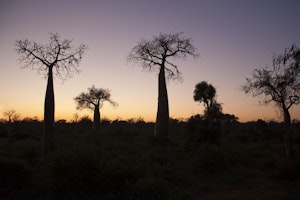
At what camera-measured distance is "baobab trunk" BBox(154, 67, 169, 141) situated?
1673 cm

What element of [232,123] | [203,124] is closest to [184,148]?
[203,124]

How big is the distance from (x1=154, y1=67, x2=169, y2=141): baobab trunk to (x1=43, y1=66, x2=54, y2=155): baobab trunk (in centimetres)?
541

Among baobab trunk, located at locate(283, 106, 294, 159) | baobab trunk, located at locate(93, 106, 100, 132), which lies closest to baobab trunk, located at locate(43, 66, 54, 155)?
baobab trunk, located at locate(283, 106, 294, 159)

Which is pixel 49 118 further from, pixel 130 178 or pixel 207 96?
pixel 207 96

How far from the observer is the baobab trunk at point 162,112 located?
16734mm

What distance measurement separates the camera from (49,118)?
13633 mm

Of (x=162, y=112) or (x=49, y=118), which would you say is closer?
(x=49, y=118)

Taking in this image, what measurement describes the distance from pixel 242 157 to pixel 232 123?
2964 centimetres

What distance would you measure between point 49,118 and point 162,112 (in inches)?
232

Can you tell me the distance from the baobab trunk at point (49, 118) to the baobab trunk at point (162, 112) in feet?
17.8

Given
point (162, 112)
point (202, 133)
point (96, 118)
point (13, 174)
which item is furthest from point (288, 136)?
point (96, 118)

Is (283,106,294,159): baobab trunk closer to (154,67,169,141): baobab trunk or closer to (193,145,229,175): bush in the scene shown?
(193,145,229,175): bush

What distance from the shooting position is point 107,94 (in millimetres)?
33281

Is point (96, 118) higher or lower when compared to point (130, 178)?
higher
